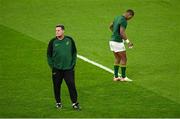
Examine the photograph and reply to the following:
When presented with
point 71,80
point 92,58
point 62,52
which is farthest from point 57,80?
point 92,58

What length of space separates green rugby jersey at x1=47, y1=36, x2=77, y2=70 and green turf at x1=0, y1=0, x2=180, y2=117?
3.91 feet

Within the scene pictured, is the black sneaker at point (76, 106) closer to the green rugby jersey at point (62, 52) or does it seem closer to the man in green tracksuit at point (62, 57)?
the man in green tracksuit at point (62, 57)

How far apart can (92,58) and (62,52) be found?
238 inches

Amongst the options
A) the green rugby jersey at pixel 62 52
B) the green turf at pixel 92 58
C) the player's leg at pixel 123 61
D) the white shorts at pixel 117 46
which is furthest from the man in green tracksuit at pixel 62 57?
the player's leg at pixel 123 61

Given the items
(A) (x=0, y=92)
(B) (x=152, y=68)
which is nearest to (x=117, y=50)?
(B) (x=152, y=68)

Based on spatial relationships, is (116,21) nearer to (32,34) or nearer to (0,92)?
(0,92)

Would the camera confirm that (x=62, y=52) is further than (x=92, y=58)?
No

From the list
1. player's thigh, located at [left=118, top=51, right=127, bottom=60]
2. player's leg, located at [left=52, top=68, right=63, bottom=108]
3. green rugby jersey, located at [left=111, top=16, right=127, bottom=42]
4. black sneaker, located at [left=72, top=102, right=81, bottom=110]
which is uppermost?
→ green rugby jersey, located at [left=111, top=16, right=127, bottom=42]

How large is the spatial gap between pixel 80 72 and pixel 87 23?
6693mm

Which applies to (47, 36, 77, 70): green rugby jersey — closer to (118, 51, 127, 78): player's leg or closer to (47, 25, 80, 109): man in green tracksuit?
(47, 25, 80, 109): man in green tracksuit

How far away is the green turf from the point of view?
1750cm

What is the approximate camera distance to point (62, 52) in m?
16.7

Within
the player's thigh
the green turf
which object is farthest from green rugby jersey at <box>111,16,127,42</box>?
the green turf

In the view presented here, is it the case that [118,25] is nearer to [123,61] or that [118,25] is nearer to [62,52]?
[123,61]
